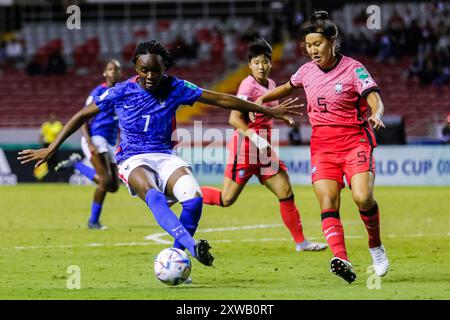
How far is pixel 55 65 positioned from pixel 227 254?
30264 millimetres

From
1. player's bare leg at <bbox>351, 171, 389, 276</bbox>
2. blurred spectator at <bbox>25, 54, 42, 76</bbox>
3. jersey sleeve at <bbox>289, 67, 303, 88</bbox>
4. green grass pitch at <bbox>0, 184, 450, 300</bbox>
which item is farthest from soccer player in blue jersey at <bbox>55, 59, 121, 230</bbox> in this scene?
blurred spectator at <bbox>25, 54, 42, 76</bbox>

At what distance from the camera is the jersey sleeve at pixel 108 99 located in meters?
9.72

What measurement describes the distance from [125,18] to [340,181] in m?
36.6

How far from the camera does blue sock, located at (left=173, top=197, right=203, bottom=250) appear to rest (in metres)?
9.38

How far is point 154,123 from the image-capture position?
9.76m

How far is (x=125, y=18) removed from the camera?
149 ft

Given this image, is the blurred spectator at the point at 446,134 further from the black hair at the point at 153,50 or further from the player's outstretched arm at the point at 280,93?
the black hair at the point at 153,50

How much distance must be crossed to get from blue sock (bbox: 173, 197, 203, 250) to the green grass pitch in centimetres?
57

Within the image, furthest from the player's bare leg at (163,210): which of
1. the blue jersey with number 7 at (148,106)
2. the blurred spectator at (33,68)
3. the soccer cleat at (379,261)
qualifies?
the blurred spectator at (33,68)

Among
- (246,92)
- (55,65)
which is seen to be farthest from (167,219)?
(55,65)

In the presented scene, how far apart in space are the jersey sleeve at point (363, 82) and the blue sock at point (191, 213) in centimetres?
189

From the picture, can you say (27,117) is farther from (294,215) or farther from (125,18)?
(294,215)

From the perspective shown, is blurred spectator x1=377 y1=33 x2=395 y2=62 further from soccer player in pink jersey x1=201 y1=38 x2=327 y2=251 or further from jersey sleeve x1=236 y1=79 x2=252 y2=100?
Result: jersey sleeve x1=236 y1=79 x2=252 y2=100
